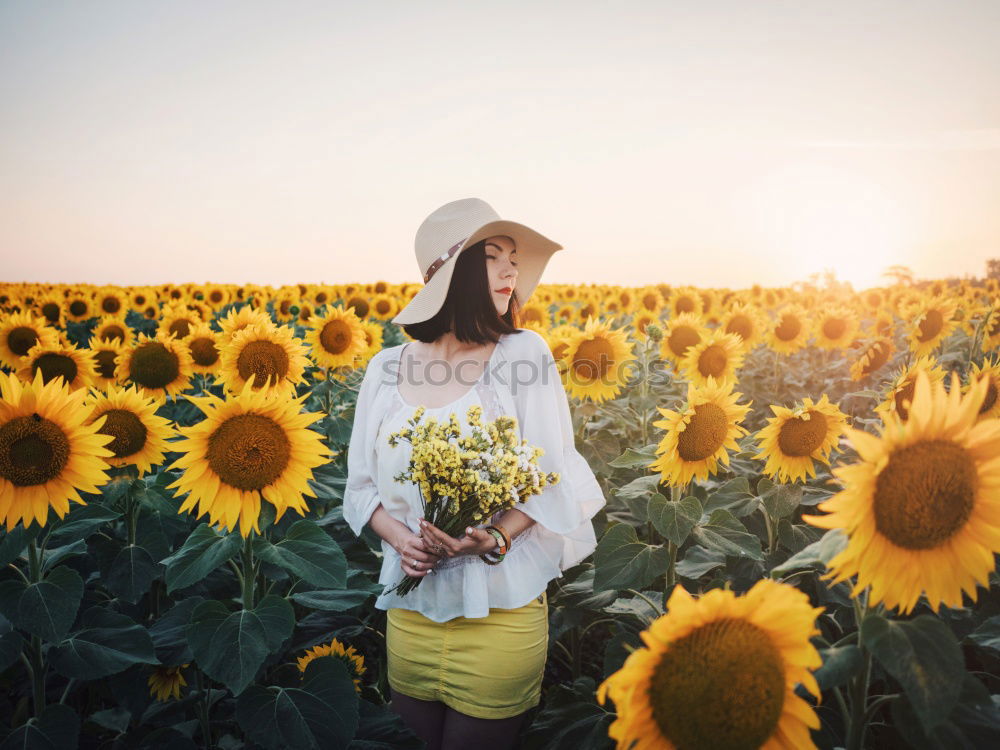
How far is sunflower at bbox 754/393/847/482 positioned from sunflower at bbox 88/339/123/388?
15.2 ft

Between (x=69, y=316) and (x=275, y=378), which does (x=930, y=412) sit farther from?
(x=69, y=316)

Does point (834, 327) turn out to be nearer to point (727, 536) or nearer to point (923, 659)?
point (727, 536)

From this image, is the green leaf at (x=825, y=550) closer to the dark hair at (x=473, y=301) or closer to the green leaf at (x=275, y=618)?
the green leaf at (x=275, y=618)

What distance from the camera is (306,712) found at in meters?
1.99

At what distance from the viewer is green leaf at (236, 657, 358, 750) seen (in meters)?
1.95

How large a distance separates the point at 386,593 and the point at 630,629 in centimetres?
99

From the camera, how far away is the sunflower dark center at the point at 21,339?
19.0ft

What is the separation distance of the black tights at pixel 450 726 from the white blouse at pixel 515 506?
382mm

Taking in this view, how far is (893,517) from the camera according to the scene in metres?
1.23

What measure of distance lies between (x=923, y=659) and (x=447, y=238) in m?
2.09

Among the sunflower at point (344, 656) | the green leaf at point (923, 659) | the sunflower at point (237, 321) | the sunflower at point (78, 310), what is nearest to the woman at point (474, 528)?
the sunflower at point (344, 656)

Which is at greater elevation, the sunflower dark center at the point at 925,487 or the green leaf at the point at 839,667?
the sunflower dark center at the point at 925,487

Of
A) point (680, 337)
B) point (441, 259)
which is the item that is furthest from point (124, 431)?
point (680, 337)

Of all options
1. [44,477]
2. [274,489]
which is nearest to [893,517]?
[274,489]
